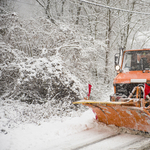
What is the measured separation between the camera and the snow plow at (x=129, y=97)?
403 centimetres

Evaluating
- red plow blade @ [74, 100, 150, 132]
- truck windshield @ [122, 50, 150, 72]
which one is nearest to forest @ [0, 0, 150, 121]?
red plow blade @ [74, 100, 150, 132]

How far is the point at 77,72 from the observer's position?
25.3ft

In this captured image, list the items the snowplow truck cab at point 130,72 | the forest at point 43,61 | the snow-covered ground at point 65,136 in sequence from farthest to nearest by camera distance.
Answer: the forest at point 43,61 → the snowplow truck cab at point 130,72 → the snow-covered ground at point 65,136

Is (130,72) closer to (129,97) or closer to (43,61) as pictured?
(129,97)

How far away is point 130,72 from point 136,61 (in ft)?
1.55

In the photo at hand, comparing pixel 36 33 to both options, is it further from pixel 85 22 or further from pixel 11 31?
pixel 85 22

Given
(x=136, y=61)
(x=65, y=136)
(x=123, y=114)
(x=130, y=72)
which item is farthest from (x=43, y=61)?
(x=123, y=114)

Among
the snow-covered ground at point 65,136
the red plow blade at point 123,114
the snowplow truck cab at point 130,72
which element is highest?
the snowplow truck cab at point 130,72

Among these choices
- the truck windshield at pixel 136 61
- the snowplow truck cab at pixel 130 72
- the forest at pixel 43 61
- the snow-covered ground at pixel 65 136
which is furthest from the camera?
the forest at pixel 43 61

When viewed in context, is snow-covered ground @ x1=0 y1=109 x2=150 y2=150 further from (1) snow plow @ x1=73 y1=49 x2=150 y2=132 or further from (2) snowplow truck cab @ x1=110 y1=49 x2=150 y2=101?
(2) snowplow truck cab @ x1=110 y1=49 x2=150 y2=101

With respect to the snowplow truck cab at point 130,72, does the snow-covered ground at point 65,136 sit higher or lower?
lower

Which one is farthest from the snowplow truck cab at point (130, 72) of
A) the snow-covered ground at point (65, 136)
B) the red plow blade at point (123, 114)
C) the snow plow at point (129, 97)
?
the snow-covered ground at point (65, 136)

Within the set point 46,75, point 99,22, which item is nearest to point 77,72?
point 46,75

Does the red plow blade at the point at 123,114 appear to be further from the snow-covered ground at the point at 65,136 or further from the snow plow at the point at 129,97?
the snow-covered ground at the point at 65,136
